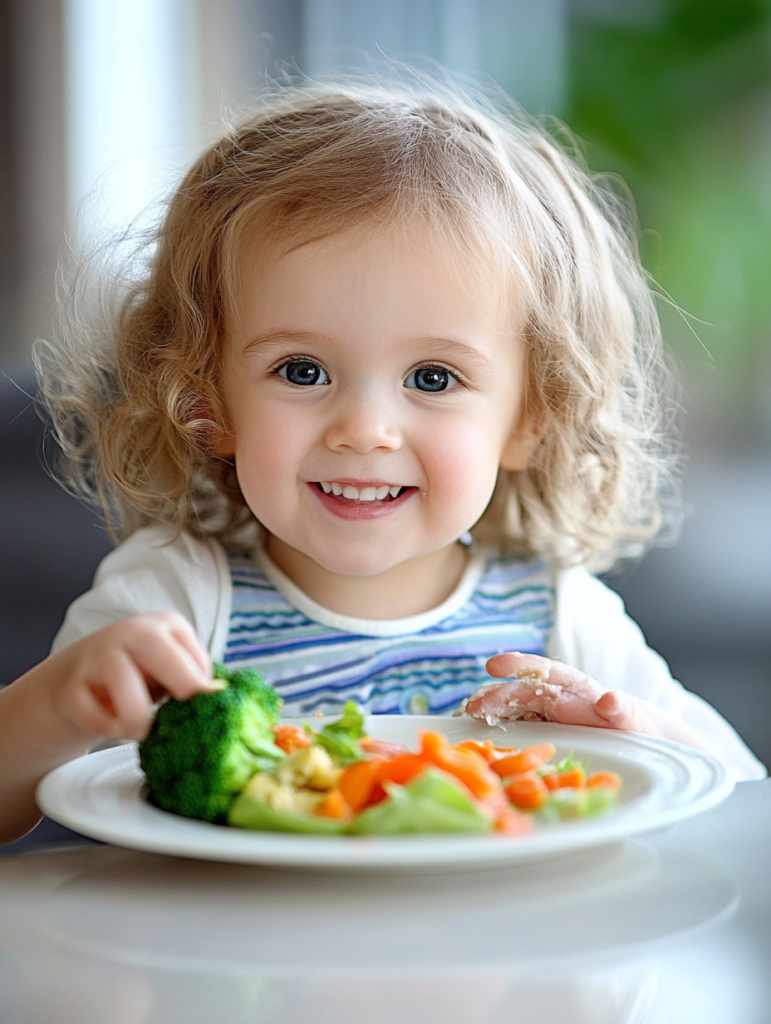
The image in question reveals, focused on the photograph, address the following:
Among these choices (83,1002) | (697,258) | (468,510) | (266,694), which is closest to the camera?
(83,1002)

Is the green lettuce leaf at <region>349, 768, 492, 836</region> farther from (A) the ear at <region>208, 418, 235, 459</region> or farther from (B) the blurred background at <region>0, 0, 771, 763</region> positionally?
(B) the blurred background at <region>0, 0, 771, 763</region>

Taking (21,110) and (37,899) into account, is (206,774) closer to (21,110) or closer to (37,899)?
(37,899)

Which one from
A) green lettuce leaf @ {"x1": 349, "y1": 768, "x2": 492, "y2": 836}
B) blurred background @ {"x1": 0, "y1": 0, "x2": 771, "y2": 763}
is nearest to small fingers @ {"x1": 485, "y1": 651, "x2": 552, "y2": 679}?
green lettuce leaf @ {"x1": 349, "y1": 768, "x2": 492, "y2": 836}

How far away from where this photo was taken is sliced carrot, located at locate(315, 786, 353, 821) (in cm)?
81

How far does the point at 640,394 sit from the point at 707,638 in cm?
53

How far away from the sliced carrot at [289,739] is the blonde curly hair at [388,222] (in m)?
0.64

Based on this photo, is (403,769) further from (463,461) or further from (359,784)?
(463,461)

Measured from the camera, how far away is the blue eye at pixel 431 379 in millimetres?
1390

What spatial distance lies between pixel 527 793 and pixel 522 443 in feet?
2.88

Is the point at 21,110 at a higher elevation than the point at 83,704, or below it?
higher

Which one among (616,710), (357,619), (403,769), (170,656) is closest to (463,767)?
(403,769)

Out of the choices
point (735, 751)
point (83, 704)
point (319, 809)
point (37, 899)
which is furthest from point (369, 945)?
point (735, 751)

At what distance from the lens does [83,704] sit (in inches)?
38.7

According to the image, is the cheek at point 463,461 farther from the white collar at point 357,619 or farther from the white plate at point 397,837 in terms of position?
the white plate at point 397,837
